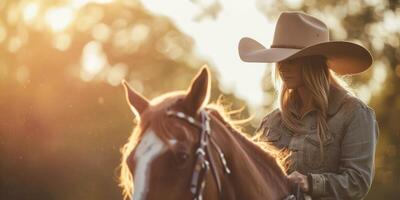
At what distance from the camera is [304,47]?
258 inches

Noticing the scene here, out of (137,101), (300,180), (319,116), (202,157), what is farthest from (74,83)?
(202,157)

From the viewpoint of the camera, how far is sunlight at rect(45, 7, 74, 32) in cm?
4425

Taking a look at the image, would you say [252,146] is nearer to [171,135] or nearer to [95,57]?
[171,135]

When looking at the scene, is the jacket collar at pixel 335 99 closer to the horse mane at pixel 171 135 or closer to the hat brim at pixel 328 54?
the hat brim at pixel 328 54

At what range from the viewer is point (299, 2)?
124ft

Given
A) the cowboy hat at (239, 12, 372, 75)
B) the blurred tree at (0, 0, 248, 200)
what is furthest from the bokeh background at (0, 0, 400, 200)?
the cowboy hat at (239, 12, 372, 75)

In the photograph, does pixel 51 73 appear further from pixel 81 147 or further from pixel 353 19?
pixel 353 19

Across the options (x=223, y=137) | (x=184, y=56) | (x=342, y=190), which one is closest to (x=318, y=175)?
(x=342, y=190)

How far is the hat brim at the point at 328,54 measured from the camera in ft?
20.2

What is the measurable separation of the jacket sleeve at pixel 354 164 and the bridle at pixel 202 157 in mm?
1046

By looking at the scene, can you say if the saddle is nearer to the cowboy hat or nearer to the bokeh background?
the cowboy hat

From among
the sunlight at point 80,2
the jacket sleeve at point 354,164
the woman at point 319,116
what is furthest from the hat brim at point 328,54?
the sunlight at point 80,2

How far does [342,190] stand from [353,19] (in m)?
31.9

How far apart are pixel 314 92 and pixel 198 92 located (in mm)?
1582
